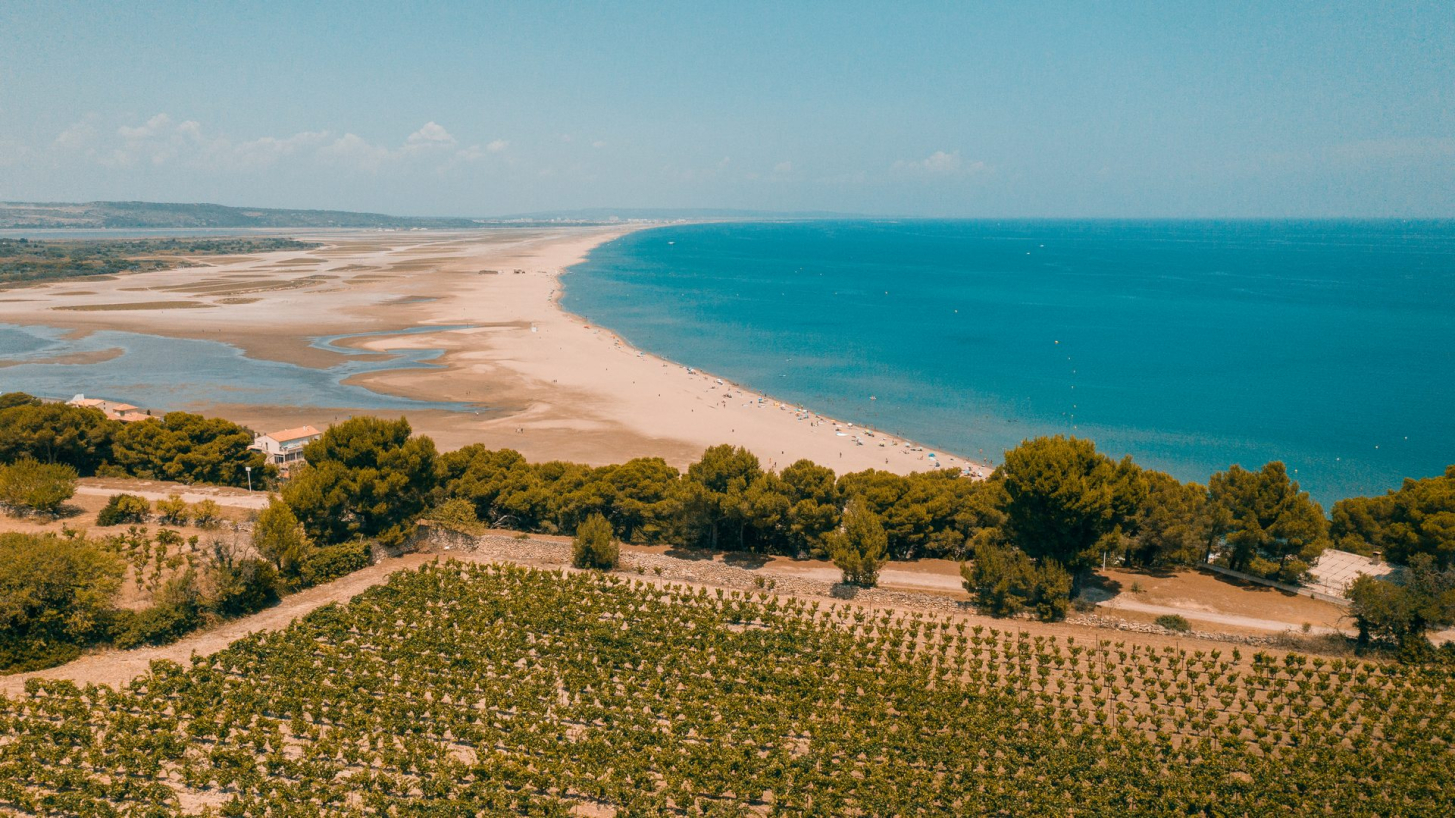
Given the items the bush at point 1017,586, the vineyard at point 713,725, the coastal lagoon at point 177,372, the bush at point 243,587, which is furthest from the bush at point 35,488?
the bush at point 1017,586

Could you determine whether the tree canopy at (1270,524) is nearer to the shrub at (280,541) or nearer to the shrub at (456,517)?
the shrub at (456,517)

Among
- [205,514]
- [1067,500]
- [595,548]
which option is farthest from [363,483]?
[1067,500]

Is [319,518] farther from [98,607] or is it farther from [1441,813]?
[1441,813]

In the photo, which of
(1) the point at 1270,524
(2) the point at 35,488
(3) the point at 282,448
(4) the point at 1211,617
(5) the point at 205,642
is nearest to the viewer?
(5) the point at 205,642

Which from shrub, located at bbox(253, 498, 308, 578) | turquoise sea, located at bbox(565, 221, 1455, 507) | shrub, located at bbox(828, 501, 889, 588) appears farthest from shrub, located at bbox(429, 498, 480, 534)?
turquoise sea, located at bbox(565, 221, 1455, 507)

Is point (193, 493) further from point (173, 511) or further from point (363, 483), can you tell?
point (363, 483)

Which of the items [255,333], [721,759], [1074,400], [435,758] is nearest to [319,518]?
[435,758]
